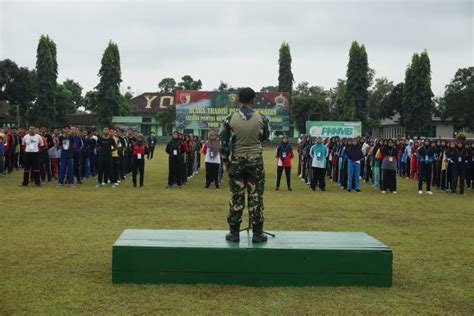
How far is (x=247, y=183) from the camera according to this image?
7348 millimetres

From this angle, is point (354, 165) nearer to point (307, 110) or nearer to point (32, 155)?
point (32, 155)

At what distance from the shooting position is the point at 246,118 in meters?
7.27

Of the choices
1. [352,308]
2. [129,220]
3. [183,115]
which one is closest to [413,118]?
[183,115]

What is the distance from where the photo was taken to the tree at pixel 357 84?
2879 inches

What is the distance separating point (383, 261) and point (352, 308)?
1.02 meters

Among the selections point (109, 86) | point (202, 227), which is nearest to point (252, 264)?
point (202, 227)

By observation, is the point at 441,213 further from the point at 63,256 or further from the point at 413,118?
the point at 413,118

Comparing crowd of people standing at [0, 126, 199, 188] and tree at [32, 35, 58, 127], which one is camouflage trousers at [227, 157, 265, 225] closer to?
crowd of people standing at [0, 126, 199, 188]

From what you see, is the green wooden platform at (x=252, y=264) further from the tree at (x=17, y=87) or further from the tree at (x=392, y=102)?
the tree at (x=392, y=102)

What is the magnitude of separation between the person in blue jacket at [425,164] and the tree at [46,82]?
58557 millimetres

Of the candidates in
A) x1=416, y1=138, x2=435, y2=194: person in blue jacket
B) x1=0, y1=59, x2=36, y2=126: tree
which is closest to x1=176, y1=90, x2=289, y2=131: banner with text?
x1=416, y1=138, x2=435, y2=194: person in blue jacket

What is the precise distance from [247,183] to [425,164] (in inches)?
583

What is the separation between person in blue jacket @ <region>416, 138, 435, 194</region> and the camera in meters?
20.1

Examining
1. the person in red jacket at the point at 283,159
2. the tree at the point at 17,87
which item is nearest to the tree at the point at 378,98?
the tree at the point at 17,87
